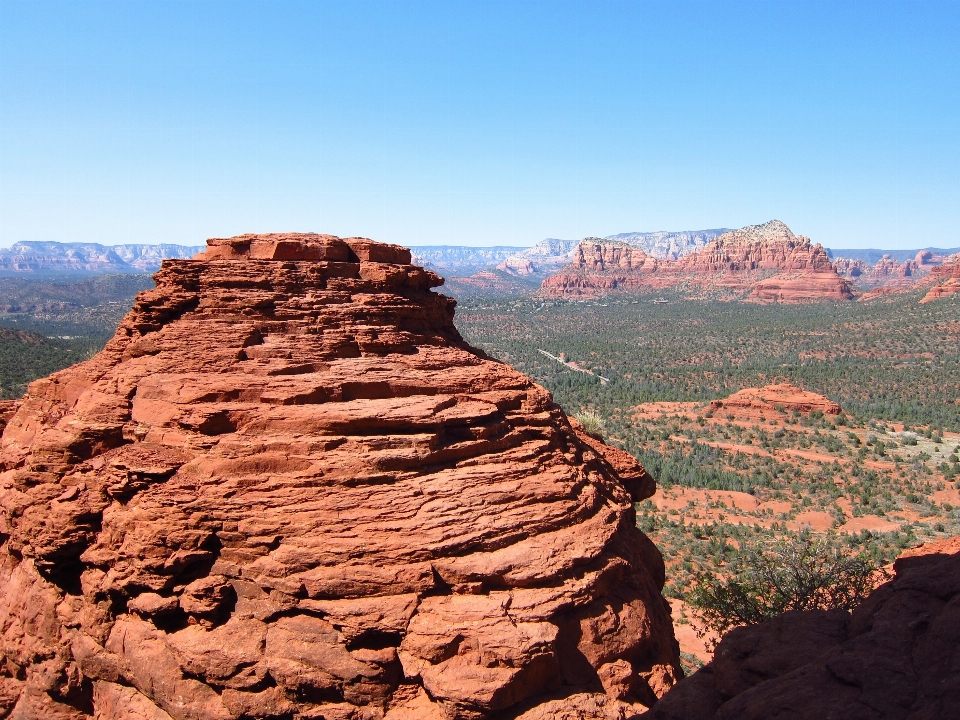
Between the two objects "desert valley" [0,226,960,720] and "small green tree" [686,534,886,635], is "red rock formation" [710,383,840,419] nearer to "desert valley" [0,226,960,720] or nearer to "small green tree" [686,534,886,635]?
"small green tree" [686,534,886,635]

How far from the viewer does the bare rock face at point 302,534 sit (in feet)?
32.3

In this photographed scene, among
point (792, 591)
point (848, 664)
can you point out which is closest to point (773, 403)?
point (792, 591)

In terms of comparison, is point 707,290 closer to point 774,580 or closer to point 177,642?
point 774,580

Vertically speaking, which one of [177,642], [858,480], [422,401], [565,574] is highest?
[422,401]

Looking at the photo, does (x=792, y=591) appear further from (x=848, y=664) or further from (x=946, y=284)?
(x=946, y=284)

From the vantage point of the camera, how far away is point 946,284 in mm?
121375

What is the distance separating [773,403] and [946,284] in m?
85.1

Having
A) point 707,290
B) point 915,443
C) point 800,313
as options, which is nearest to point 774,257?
point 707,290

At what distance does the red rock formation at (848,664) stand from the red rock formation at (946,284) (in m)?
130

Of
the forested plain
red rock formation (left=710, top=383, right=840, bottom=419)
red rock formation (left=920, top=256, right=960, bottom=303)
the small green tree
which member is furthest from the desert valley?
red rock formation (left=920, top=256, right=960, bottom=303)

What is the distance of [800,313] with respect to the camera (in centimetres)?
13638

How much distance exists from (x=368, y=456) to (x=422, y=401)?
173 cm

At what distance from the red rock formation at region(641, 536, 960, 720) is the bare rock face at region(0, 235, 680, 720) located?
1.97 meters

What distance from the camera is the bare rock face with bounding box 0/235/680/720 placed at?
9844mm
